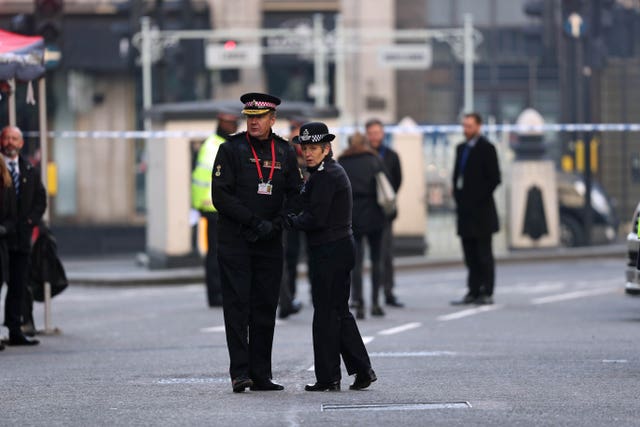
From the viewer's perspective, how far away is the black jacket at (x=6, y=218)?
1361cm

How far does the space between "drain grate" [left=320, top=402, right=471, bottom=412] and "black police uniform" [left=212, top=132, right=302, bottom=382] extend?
0.93 metres

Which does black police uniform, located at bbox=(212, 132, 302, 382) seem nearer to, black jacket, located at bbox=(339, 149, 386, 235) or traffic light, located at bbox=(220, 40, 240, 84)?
black jacket, located at bbox=(339, 149, 386, 235)

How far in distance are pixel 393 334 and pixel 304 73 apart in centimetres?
2223

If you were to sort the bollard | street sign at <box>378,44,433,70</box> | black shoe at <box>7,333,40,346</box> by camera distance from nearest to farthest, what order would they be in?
black shoe at <box>7,333,40,346</box> → the bollard → street sign at <box>378,44,433,70</box>

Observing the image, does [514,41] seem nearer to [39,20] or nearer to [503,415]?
[39,20]

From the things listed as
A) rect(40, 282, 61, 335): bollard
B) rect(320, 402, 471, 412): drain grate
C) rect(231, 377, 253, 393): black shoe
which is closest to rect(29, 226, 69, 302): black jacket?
rect(40, 282, 61, 335): bollard

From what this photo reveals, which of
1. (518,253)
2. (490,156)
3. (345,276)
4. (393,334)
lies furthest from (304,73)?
(345,276)

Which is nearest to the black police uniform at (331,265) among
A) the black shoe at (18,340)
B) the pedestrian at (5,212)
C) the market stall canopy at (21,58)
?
the pedestrian at (5,212)

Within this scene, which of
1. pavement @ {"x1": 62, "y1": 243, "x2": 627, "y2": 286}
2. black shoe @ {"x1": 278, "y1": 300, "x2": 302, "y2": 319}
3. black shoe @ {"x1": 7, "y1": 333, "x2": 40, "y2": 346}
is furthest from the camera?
pavement @ {"x1": 62, "y1": 243, "x2": 627, "y2": 286}

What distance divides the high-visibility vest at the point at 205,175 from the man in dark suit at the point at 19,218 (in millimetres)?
3368

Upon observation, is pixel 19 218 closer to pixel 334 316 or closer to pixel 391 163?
pixel 334 316

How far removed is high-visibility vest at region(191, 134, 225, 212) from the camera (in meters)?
17.2

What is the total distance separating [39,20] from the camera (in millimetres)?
23906

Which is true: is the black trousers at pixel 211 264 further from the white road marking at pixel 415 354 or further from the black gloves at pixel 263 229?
the black gloves at pixel 263 229
